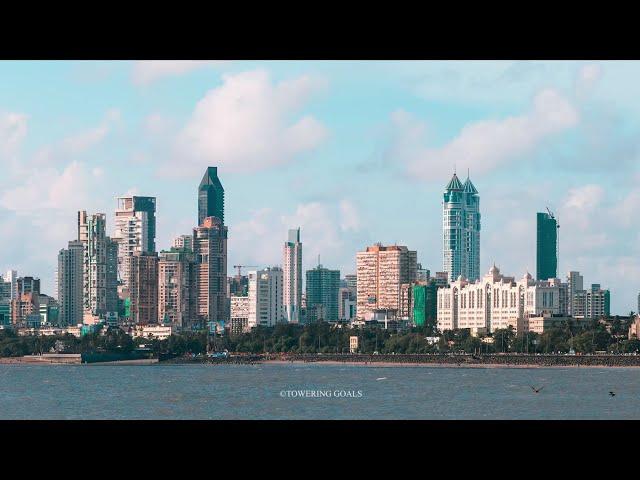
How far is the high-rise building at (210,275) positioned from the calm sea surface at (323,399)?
85.8 m

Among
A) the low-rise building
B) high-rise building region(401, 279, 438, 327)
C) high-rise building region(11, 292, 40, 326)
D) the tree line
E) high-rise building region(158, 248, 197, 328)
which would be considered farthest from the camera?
high-rise building region(158, 248, 197, 328)

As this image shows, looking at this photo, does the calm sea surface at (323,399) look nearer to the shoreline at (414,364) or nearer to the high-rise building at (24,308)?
the shoreline at (414,364)

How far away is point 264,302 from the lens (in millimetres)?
156000

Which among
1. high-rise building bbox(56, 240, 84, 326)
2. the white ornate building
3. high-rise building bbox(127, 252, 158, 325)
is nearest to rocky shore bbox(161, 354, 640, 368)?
the white ornate building

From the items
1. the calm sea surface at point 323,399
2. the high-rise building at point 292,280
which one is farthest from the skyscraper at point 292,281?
the calm sea surface at point 323,399

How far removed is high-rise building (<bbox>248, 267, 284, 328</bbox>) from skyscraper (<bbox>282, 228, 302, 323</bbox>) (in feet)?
7.77

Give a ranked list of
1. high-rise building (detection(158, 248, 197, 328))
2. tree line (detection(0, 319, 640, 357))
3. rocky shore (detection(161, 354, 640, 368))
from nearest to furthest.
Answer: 1. rocky shore (detection(161, 354, 640, 368))
2. tree line (detection(0, 319, 640, 357))
3. high-rise building (detection(158, 248, 197, 328))

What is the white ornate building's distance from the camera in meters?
124

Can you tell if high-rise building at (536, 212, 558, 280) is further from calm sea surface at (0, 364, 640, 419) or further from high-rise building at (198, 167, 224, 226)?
calm sea surface at (0, 364, 640, 419)

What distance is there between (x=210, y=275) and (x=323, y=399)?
111 metres

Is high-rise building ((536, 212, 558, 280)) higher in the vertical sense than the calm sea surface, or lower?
higher

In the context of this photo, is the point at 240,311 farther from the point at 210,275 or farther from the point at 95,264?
the point at 95,264

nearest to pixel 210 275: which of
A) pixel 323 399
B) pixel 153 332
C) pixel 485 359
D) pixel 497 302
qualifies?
pixel 153 332
